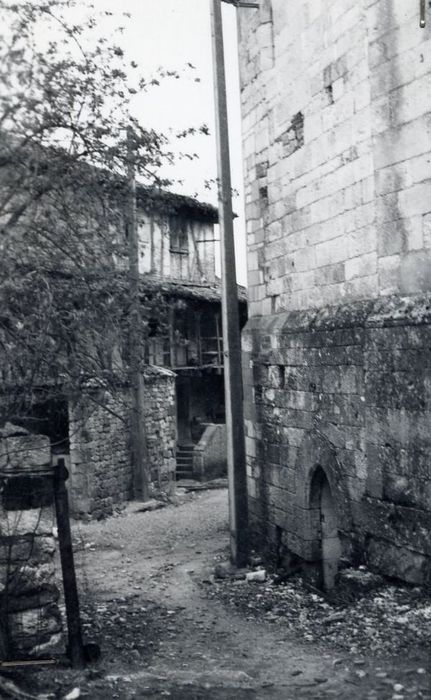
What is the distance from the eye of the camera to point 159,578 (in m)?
9.33

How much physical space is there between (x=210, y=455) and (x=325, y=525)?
10.7 m

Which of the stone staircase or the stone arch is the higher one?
the stone arch

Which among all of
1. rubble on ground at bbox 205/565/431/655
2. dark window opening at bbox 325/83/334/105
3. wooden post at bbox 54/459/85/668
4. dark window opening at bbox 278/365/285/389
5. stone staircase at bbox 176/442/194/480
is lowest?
stone staircase at bbox 176/442/194/480

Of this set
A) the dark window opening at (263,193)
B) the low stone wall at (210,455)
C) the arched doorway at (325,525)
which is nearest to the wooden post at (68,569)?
the arched doorway at (325,525)

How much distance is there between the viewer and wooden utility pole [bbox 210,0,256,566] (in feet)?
30.3

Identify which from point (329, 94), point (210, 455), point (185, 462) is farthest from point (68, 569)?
point (185, 462)

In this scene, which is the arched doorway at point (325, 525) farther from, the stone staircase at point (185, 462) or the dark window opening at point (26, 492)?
the stone staircase at point (185, 462)

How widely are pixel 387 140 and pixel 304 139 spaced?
6.18 ft

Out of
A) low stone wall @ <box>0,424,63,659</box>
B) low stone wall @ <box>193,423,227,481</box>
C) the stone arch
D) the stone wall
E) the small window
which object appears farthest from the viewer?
the small window

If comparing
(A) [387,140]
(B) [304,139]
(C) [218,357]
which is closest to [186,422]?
(C) [218,357]

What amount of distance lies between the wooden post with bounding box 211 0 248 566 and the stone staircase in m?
9.52

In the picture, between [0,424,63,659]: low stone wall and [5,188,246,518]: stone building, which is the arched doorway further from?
[5,188,246,518]: stone building

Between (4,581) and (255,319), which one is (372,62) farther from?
(4,581)

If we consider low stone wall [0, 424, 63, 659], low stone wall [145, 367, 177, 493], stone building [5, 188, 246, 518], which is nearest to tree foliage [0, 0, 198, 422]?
low stone wall [0, 424, 63, 659]
